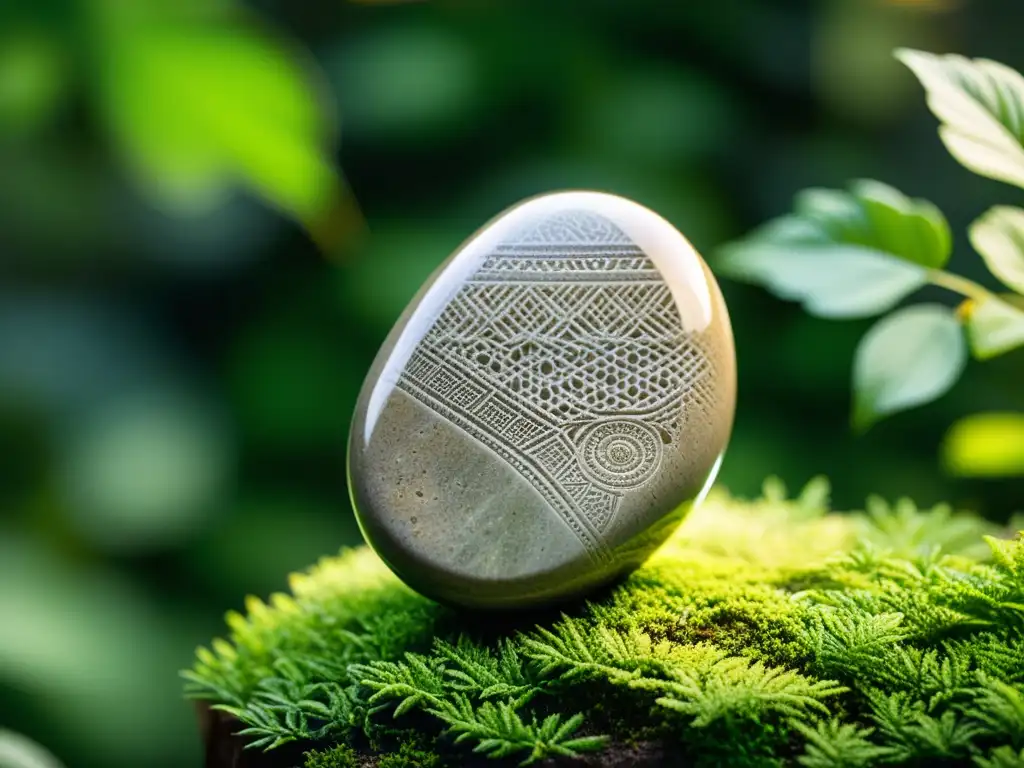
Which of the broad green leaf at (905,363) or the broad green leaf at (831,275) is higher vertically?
the broad green leaf at (831,275)

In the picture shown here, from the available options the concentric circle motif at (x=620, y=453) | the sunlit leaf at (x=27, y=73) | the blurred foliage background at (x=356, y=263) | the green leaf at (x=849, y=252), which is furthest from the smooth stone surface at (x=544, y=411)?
the blurred foliage background at (x=356, y=263)

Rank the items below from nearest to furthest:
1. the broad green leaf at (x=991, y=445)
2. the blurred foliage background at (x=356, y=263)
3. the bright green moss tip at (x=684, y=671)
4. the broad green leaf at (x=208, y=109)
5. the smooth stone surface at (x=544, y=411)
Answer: the bright green moss tip at (x=684, y=671), the smooth stone surface at (x=544, y=411), the broad green leaf at (x=208, y=109), the broad green leaf at (x=991, y=445), the blurred foliage background at (x=356, y=263)

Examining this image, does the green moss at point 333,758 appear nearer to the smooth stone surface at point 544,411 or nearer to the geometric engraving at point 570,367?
the smooth stone surface at point 544,411

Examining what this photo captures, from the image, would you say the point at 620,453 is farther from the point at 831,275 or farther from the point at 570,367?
the point at 831,275

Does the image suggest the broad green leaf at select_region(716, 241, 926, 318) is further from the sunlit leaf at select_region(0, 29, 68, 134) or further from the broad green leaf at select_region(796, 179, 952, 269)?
the sunlit leaf at select_region(0, 29, 68, 134)

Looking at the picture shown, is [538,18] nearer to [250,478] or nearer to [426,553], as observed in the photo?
[250,478]
